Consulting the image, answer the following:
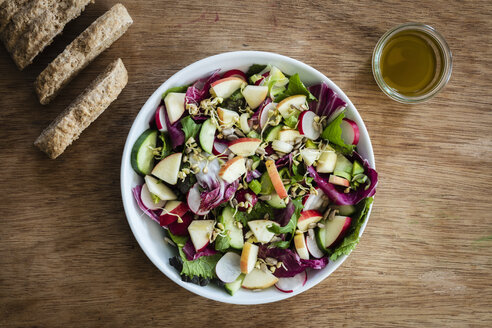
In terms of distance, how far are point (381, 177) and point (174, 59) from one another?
1283 mm

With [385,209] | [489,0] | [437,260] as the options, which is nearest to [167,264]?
[385,209]

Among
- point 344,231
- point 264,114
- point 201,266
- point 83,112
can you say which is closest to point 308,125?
point 264,114

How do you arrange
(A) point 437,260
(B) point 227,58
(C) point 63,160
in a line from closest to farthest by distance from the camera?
(B) point 227,58 → (C) point 63,160 → (A) point 437,260

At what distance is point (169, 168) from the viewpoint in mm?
2105

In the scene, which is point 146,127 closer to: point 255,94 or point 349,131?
point 255,94

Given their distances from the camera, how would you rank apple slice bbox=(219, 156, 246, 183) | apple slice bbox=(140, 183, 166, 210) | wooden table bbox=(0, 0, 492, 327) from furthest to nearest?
1. wooden table bbox=(0, 0, 492, 327)
2. apple slice bbox=(140, 183, 166, 210)
3. apple slice bbox=(219, 156, 246, 183)

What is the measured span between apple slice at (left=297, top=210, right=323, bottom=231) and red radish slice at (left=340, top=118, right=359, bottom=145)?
39 centimetres

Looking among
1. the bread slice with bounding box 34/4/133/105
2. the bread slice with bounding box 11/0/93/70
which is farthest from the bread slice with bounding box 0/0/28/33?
the bread slice with bounding box 34/4/133/105

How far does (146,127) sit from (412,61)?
146cm

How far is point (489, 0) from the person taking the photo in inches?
97.5

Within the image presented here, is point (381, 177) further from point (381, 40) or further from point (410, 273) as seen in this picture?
point (381, 40)

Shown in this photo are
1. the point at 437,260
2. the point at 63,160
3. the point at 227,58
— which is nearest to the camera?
the point at 227,58

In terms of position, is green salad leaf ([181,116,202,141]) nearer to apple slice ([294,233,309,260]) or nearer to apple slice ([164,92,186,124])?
apple slice ([164,92,186,124])

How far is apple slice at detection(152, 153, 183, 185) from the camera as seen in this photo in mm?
2102
